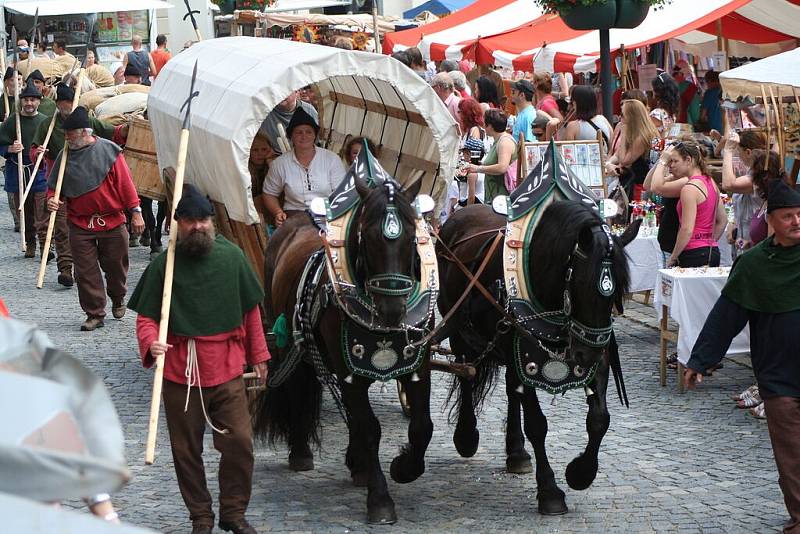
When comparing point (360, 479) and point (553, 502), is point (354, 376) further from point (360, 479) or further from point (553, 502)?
point (553, 502)

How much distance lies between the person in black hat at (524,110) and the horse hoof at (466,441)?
6.74m

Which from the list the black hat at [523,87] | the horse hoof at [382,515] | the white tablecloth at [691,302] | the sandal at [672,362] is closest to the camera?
the horse hoof at [382,515]

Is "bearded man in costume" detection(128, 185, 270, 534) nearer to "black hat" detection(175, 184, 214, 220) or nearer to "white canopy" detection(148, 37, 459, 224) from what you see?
"black hat" detection(175, 184, 214, 220)

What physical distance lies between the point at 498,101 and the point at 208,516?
11003 mm

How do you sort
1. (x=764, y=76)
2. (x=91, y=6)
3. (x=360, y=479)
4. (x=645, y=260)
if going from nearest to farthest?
1. (x=360, y=479)
2. (x=764, y=76)
3. (x=645, y=260)
4. (x=91, y=6)

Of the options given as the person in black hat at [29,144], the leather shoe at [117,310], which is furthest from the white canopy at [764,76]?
the person in black hat at [29,144]

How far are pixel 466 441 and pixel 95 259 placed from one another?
5.39 meters

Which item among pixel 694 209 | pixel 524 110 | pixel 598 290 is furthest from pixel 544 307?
pixel 524 110

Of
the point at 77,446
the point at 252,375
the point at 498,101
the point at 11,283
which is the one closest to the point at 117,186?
the point at 11,283

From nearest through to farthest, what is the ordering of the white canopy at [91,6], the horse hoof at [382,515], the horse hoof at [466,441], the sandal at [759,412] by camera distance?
the horse hoof at [382,515] → the horse hoof at [466,441] → the sandal at [759,412] → the white canopy at [91,6]

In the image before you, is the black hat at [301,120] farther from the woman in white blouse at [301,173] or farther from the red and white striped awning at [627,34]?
the red and white striped awning at [627,34]

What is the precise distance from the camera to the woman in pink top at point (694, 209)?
961cm

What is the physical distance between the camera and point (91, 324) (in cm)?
1203

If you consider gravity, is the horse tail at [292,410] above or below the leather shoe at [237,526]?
above
